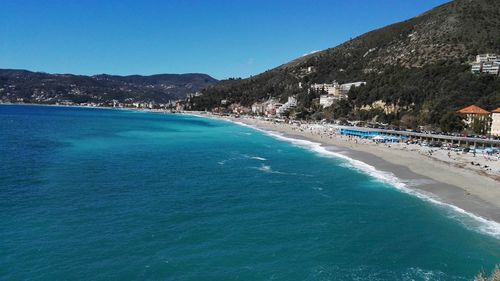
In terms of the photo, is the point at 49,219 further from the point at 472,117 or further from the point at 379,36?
the point at 379,36

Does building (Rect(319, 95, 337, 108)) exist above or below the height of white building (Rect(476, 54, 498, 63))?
below

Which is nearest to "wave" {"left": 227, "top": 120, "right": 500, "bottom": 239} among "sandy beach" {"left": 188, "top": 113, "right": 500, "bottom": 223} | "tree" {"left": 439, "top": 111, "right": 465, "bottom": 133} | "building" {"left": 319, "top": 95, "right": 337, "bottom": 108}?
"sandy beach" {"left": 188, "top": 113, "right": 500, "bottom": 223}

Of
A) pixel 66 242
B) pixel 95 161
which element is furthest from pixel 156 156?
pixel 66 242

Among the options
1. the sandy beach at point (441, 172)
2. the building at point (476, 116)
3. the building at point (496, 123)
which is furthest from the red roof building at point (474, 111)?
the sandy beach at point (441, 172)

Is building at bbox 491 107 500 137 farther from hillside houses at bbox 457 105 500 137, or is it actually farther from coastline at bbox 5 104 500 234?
coastline at bbox 5 104 500 234

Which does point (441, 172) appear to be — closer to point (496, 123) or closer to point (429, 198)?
point (429, 198)

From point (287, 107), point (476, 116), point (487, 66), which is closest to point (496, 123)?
point (476, 116)
